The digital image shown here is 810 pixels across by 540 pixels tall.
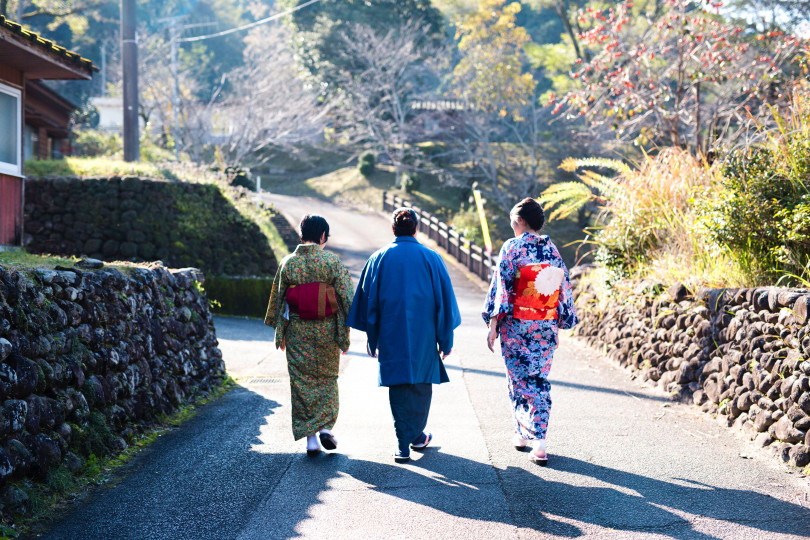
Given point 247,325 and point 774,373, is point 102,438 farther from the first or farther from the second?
point 247,325

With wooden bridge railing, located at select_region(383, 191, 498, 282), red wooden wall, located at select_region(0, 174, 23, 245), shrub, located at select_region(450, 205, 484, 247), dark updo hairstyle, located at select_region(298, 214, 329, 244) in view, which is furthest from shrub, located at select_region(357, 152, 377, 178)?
dark updo hairstyle, located at select_region(298, 214, 329, 244)

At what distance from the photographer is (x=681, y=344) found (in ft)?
25.3

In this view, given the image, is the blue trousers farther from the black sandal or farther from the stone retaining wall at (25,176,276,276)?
the stone retaining wall at (25,176,276,276)

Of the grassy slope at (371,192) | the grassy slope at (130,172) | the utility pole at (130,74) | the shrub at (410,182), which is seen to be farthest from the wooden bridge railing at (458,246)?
the utility pole at (130,74)

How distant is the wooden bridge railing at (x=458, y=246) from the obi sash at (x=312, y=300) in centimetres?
1553

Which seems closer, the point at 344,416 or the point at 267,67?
the point at 344,416

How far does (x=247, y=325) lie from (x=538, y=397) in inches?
389

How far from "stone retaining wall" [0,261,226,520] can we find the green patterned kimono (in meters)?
1.39

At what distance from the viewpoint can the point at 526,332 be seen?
5.50 meters

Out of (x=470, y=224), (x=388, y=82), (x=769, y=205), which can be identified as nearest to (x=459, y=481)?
(x=769, y=205)

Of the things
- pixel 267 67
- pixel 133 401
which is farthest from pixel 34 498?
pixel 267 67

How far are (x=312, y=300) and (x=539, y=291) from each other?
1719 mm

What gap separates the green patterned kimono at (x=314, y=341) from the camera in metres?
5.69

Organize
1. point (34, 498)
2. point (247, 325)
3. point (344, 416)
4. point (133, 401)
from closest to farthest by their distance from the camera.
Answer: point (34, 498), point (133, 401), point (344, 416), point (247, 325)
